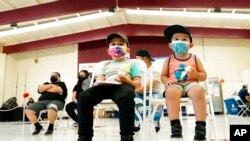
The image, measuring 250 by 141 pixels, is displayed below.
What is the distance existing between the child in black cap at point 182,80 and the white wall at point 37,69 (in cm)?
893

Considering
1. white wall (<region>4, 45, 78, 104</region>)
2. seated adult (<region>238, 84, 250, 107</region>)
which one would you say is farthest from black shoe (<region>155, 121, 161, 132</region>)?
white wall (<region>4, 45, 78, 104</region>)

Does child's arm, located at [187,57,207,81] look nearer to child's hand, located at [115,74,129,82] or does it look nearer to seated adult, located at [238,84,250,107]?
child's hand, located at [115,74,129,82]

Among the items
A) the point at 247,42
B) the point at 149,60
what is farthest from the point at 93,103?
the point at 247,42

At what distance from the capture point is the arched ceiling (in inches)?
273

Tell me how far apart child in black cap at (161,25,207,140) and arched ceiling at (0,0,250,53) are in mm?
4824

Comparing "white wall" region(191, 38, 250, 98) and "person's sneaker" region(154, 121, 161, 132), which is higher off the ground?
"white wall" region(191, 38, 250, 98)

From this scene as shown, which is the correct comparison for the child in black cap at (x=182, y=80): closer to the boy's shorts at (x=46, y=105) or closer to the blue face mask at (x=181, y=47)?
the blue face mask at (x=181, y=47)

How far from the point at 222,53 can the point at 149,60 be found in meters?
8.06

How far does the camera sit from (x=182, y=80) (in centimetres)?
207

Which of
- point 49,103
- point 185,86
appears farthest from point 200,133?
point 49,103

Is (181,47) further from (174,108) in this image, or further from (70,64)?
(70,64)

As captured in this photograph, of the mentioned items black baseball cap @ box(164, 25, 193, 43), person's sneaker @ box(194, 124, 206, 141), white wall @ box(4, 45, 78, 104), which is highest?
white wall @ box(4, 45, 78, 104)

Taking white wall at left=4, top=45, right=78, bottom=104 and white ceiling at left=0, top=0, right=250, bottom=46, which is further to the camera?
white wall at left=4, top=45, right=78, bottom=104

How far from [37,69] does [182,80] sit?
9.95 m
